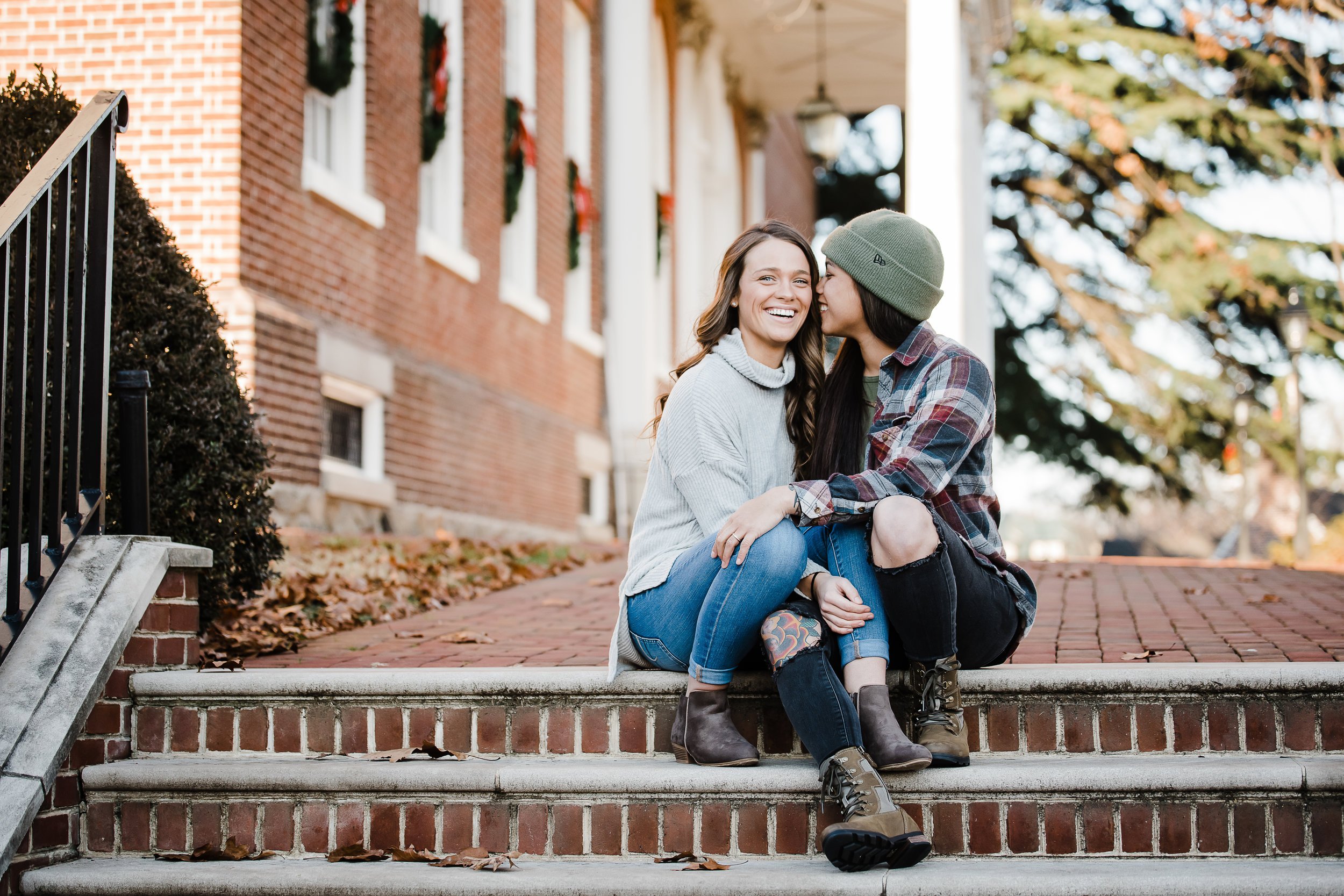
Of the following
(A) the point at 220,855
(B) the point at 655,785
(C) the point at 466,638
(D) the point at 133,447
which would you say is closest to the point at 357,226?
(C) the point at 466,638

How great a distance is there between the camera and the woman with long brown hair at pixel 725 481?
2.92 metres

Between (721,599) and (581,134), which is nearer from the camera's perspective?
(721,599)

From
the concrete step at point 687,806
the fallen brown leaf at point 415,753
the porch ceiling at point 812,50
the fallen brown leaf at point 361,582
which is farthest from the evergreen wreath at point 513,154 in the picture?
the concrete step at point 687,806

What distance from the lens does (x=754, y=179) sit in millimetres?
21281

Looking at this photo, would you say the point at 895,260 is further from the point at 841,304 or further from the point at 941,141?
the point at 941,141

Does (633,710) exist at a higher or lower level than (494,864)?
higher

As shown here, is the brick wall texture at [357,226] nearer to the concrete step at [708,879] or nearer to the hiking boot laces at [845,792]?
the concrete step at [708,879]

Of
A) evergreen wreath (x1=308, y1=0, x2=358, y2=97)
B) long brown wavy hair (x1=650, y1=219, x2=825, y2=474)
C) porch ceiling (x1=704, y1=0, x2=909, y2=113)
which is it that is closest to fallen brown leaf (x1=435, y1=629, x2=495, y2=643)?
long brown wavy hair (x1=650, y1=219, x2=825, y2=474)

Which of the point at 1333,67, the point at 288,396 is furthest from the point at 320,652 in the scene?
the point at 1333,67

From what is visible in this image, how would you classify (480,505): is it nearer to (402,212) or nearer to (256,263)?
(402,212)

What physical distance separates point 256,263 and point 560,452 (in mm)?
5450

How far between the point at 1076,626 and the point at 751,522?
2156 mm

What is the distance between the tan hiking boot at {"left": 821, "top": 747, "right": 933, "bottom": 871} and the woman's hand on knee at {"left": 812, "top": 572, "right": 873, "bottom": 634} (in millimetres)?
297

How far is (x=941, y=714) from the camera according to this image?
2.92 m
